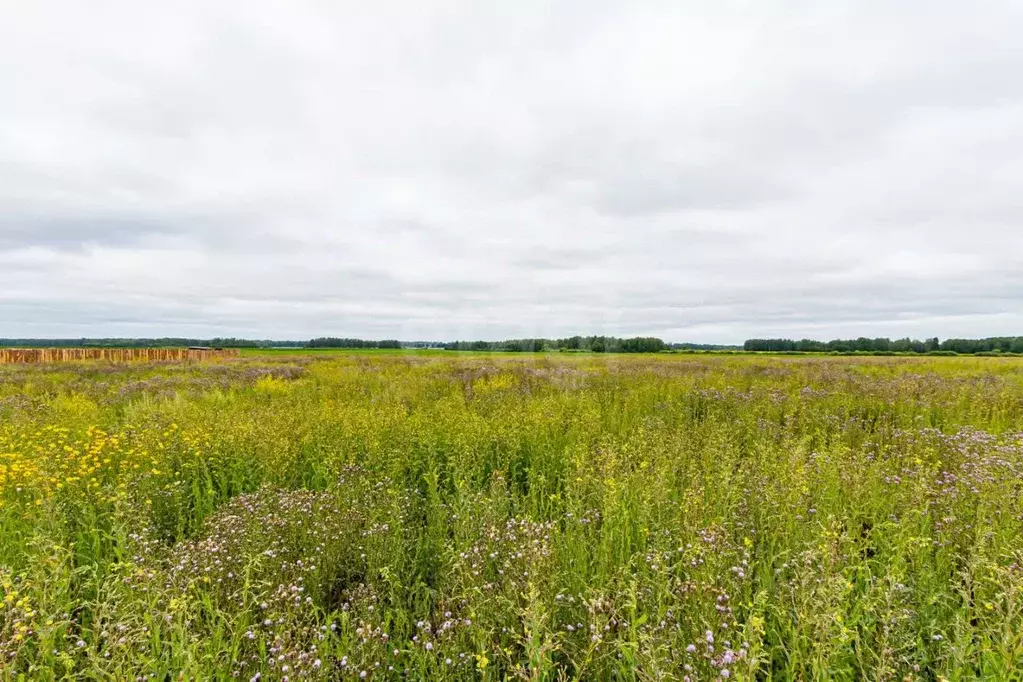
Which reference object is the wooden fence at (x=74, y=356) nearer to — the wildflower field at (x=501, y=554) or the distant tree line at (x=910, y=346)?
the wildflower field at (x=501, y=554)

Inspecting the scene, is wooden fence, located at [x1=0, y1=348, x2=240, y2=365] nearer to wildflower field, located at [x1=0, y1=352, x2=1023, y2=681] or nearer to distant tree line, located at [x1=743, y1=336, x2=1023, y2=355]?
wildflower field, located at [x1=0, y1=352, x2=1023, y2=681]

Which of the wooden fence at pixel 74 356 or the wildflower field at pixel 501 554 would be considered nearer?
the wildflower field at pixel 501 554

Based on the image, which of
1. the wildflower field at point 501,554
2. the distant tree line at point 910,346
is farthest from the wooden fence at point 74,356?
the distant tree line at point 910,346

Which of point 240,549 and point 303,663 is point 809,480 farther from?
point 240,549

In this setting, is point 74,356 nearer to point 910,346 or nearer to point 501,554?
point 501,554

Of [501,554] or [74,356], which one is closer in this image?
[501,554]

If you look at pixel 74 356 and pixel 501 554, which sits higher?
pixel 74 356

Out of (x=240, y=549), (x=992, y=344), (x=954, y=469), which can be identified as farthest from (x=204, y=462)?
(x=992, y=344)

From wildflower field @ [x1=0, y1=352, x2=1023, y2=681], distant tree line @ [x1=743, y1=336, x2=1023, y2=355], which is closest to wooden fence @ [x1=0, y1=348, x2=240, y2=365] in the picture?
wildflower field @ [x1=0, y1=352, x2=1023, y2=681]

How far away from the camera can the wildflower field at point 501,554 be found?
214 cm

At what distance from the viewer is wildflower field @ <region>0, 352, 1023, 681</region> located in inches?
84.1

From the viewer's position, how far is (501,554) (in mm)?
3096

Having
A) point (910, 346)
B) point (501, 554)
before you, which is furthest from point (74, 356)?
point (910, 346)

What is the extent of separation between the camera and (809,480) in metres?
4.40
